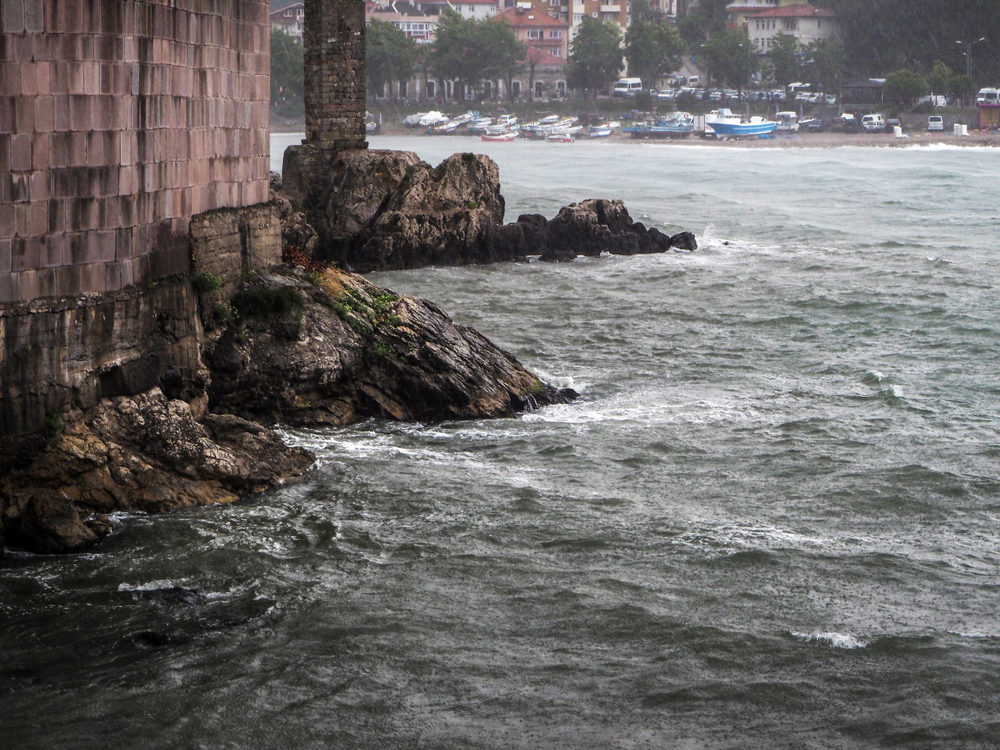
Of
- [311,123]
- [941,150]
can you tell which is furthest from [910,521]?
[941,150]

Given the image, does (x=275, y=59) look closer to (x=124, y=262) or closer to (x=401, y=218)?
(x=401, y=218)

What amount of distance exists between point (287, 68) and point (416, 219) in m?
90.7

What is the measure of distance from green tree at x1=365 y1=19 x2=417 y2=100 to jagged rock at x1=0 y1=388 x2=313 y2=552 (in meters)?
112

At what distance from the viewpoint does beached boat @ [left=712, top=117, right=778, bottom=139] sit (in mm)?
106875

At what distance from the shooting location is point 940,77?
105875 millimetres

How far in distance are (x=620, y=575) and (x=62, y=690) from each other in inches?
187

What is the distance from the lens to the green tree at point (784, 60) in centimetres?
12069

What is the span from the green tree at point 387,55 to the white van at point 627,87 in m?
21.9

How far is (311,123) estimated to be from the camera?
104ft

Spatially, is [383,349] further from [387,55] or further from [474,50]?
[474,50]

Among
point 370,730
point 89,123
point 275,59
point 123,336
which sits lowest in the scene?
point 370,730

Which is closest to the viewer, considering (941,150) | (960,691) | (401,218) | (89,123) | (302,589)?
(960,691)

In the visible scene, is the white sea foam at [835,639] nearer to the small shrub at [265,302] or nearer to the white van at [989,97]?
the small shrub at [265,302]

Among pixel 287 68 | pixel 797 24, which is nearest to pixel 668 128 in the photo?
pixel 797 24
